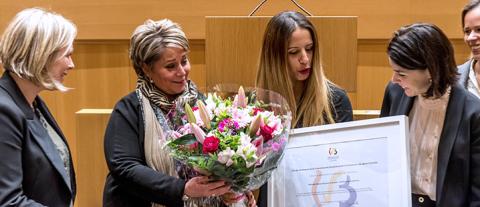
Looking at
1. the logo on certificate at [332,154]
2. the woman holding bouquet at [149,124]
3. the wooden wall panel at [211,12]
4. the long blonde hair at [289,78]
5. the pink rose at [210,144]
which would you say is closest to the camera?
the pink rose at [210,144]

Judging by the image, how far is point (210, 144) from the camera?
152cm

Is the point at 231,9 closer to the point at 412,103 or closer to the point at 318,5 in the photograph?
the point at 318,5

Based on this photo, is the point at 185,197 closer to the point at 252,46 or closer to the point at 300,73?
the point at 300,73

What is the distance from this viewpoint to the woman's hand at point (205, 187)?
165 centimetres

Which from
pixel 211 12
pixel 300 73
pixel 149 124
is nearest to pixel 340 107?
pixel 300 73

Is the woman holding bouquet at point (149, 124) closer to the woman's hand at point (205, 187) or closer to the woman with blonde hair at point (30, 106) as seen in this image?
the woman's hand at point (205, 187)

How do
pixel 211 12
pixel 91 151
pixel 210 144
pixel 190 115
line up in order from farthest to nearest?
pixel 211 12, pixel 91 151, pixel 190 115, pixel 210 144

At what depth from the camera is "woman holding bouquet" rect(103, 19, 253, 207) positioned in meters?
1.89

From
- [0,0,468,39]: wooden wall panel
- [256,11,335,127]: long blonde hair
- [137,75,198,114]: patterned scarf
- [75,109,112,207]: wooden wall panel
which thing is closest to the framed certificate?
[256,11,335,127]: long blonde hair

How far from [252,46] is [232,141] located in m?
0.85

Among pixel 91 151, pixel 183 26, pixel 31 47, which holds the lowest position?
pixel 91 151

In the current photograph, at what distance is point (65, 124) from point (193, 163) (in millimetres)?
2274

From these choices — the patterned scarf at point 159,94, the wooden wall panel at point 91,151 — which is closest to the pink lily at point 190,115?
the patterned scarf at point 159,94

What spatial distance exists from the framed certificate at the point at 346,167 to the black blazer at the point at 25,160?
0.65 m
